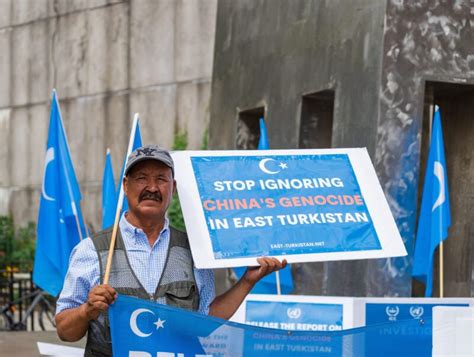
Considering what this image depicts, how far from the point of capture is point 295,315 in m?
9.27

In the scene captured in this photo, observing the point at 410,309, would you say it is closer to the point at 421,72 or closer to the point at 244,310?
the point at 244,310

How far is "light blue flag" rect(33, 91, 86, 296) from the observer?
11977mm

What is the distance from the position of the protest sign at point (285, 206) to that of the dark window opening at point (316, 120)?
7.39 meters

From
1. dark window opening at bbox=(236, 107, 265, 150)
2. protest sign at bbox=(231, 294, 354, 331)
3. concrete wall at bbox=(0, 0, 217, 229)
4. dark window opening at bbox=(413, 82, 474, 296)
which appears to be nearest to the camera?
protest sign at bbox=(231, 294, 354, 331)

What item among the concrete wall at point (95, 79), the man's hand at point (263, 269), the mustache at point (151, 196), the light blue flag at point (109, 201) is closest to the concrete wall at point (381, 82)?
the light blue flag at point (109, 201)

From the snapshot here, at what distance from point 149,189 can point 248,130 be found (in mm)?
9866

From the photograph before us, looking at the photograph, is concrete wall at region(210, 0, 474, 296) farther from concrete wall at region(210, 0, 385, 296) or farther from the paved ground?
the paved ground

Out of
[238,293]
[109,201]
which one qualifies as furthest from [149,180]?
[109,201]

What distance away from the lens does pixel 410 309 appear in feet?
27.6

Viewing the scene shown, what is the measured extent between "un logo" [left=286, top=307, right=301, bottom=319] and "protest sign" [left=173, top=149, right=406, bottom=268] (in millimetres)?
3566

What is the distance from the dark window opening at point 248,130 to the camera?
14.9 m

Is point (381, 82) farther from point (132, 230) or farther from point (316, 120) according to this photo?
point (132, 230)

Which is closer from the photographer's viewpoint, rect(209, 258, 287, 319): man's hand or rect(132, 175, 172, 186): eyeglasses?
rect(132, 175, 172, 186): eyeglasses

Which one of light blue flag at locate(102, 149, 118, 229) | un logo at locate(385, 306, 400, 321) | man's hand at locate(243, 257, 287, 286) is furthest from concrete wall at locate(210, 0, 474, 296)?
man's hand at locate(243, 257, 287, 286)
